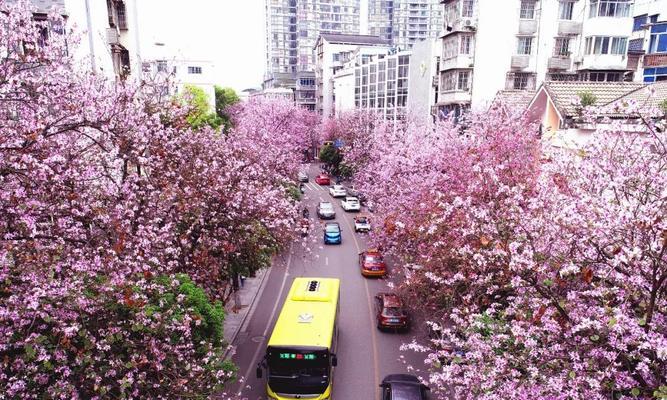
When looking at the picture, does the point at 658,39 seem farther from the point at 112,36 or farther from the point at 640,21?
the point at 112,36

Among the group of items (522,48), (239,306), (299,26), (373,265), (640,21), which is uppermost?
(299,26)

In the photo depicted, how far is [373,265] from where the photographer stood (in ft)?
87.0

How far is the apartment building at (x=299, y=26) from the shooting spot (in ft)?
399

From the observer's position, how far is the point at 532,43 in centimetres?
3438

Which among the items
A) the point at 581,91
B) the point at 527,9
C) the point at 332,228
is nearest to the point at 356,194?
the point at 332,228

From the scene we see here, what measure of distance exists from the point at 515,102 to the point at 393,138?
10.2 meters

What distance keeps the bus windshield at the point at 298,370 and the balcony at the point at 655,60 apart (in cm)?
3341

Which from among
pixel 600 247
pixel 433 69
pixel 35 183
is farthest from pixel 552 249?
pixel 433 69

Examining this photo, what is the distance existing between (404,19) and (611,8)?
107m

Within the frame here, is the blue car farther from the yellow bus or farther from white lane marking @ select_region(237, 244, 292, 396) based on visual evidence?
the yellow bus

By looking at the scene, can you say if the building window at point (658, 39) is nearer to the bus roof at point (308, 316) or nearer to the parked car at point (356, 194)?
the parked car at point (356, 194)

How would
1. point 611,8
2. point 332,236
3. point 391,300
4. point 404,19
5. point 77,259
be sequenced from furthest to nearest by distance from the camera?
point 404,19
point 332,236
point 611,8
point 391,300
point 77,259

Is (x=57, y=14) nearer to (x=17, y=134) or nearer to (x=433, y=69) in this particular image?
(x=17, y=134)

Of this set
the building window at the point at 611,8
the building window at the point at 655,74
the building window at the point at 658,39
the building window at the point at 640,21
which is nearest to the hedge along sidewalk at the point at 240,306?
the building window at the point at 611,8
